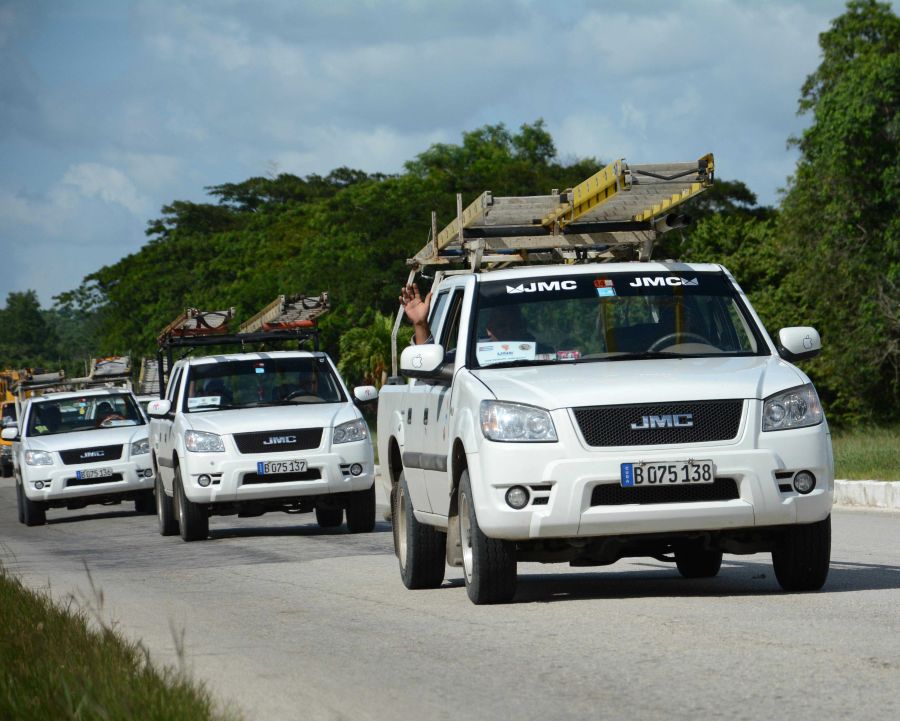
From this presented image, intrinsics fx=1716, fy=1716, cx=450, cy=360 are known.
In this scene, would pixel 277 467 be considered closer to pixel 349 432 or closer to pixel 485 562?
pixel 349 432

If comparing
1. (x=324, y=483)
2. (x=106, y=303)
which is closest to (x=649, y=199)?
(x=324, y=483)

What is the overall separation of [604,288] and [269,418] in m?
8.22

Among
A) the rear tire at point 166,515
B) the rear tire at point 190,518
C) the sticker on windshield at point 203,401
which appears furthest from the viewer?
the rear tire at point 166,515

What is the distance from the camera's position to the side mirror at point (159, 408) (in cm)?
1822

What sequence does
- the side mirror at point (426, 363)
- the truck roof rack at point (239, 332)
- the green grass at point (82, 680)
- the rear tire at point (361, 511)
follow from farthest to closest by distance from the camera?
the truck roof rack at point (239, 332)
the rear tire at point (361, 511)
the side mirror at point (426, 363)
the green grass at point (82, 680)

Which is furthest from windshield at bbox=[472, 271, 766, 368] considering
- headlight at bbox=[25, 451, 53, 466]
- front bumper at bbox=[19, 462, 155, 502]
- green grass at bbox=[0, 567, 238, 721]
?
headlight at bbox=[25, 451, 53, 466]

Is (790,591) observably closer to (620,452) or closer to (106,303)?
(620,452)

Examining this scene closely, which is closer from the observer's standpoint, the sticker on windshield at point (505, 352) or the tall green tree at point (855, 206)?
the sticker on windshield at point (505, 352)

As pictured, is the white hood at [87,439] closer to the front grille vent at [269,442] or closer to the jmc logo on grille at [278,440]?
the front grille vent at [269,442]

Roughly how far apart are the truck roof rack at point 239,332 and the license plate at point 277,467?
14.8 ft

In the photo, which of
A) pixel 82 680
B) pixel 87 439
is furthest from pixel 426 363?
pixel 87 439

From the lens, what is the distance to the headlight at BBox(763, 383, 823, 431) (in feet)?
29.5

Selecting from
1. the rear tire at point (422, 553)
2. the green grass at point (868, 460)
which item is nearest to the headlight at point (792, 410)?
the rear tire at point (422, 553)

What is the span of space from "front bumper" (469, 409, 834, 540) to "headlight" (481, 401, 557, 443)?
51 mm
